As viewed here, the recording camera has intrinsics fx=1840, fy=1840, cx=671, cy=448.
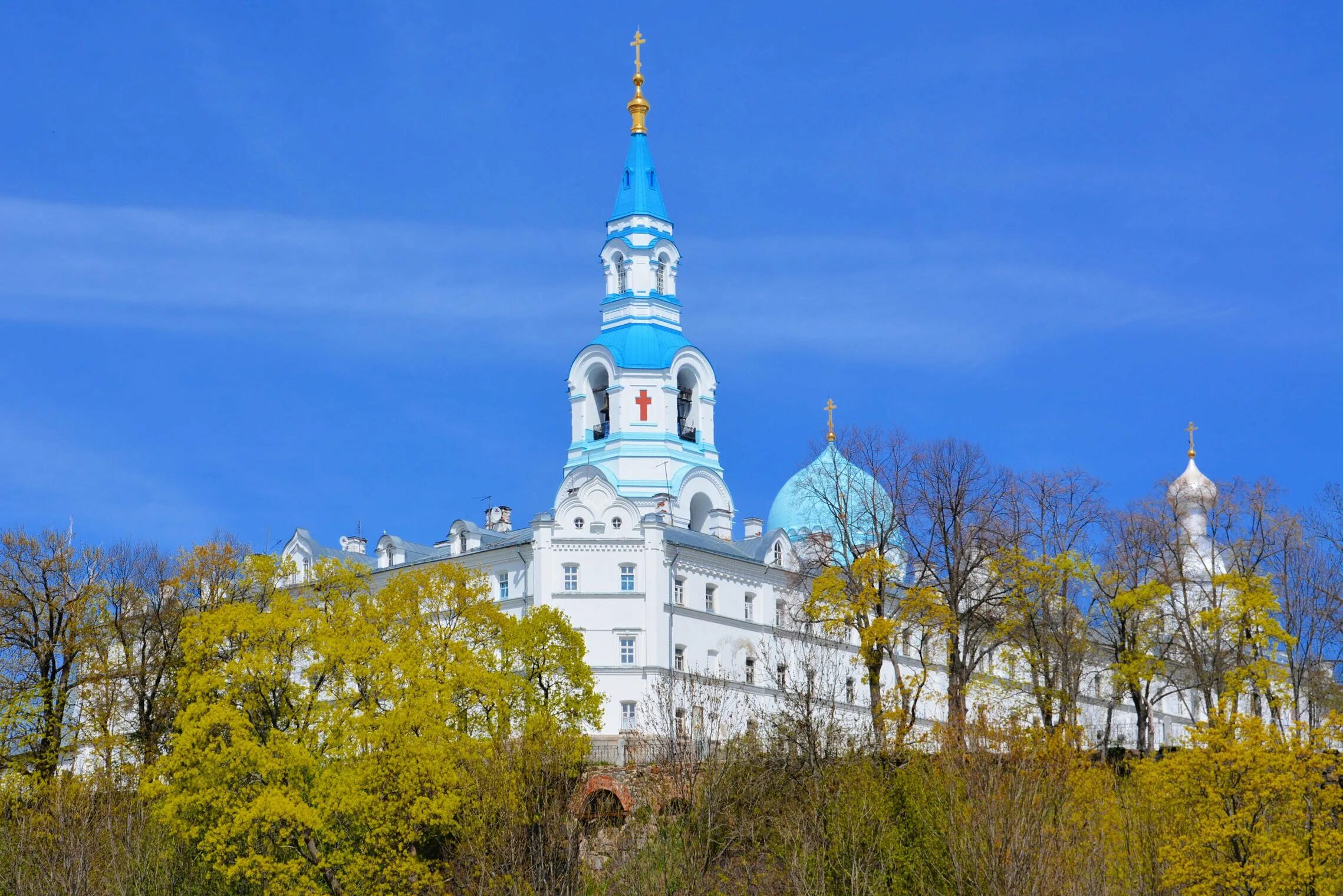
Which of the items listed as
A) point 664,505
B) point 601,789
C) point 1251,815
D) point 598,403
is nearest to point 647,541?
point 664,505

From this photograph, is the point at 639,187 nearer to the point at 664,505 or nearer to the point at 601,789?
the point at 664,505

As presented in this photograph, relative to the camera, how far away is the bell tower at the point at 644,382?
271ft

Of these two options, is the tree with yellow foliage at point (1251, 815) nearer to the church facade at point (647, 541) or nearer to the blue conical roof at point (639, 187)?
the church facade at point (647, 541)

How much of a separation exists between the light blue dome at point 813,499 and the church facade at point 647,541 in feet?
0.55

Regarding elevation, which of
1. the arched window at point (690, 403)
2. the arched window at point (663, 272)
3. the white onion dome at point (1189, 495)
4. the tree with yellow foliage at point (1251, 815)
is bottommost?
the tree with yellow foliage at point (1251, 815)

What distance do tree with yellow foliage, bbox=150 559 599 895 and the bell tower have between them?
92.9ft

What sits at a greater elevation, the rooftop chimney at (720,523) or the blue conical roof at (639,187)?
the blue conical roof at (639,187)

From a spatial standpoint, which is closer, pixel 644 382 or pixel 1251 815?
pixel 1251 815

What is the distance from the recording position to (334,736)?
48344 millimetres

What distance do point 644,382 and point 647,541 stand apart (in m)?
13.7

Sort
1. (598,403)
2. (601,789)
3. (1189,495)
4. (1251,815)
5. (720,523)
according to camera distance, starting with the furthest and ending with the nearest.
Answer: (598,403) < (720,523) < (1189,495) < (601,789) < (1251,815)

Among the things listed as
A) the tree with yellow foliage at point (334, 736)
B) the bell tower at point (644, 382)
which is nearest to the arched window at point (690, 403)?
the bell tower at point (644, 382)

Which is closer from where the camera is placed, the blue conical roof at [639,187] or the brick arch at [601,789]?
the brick arch at [601,789]

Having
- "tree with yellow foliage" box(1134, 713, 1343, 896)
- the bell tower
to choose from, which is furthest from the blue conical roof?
"tree with yellow foliage" box(1134, 713, 1343, 896)
